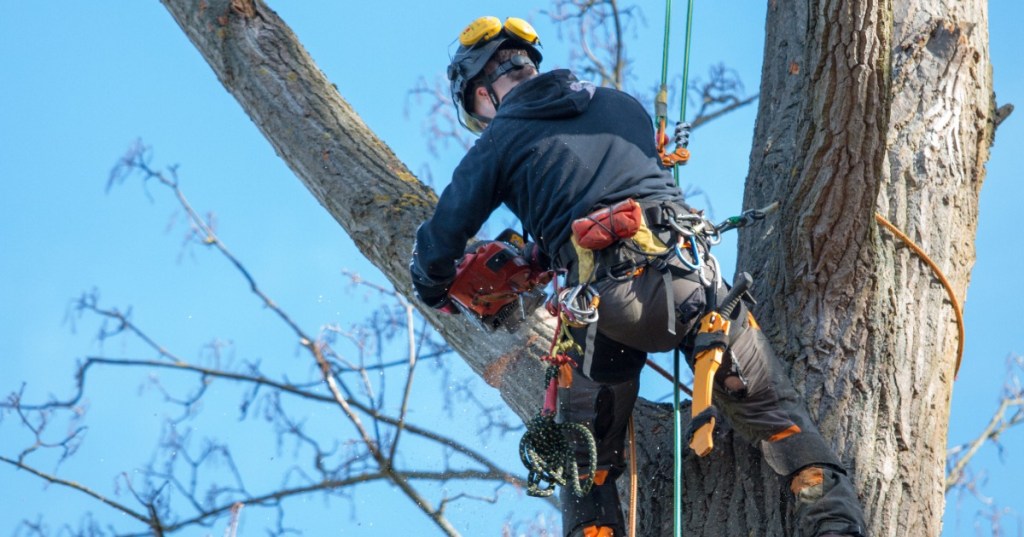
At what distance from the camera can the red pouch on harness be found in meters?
3.12

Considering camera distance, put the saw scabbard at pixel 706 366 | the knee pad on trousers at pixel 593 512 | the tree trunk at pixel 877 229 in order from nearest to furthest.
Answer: the saw scabbard at pixel 706 366, the tree trunk at pixel 877 229, the knee pad on trousers at pixel 593 512

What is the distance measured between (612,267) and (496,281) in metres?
0.47

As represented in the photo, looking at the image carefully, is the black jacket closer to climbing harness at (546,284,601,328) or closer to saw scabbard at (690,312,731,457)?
climbing harness at (546,284,601,328)

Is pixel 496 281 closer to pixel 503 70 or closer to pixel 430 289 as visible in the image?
pixel 430 289

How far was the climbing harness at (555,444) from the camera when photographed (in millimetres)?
3205

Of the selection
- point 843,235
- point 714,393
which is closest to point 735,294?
point 714,393

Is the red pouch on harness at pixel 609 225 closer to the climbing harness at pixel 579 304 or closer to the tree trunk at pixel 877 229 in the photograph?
the climbing harness at pixel 579 304

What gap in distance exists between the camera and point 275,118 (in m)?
4.69

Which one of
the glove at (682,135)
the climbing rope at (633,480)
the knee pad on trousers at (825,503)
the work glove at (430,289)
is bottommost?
the knee pad on trousers at (825,503)

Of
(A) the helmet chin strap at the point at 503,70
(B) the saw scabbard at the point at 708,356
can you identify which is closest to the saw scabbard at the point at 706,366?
(B) the saw scabbard at the point at 708,356

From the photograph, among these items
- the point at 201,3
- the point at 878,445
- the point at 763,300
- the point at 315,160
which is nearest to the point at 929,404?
the point at 878,445

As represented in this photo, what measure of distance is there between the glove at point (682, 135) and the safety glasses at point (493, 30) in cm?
55

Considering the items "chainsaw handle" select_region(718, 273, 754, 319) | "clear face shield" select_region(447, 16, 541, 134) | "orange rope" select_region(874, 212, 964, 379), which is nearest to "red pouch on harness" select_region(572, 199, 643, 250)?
"chainsaw handle" select_region(718, 273, 754, 319)

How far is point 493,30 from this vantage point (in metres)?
3.61
